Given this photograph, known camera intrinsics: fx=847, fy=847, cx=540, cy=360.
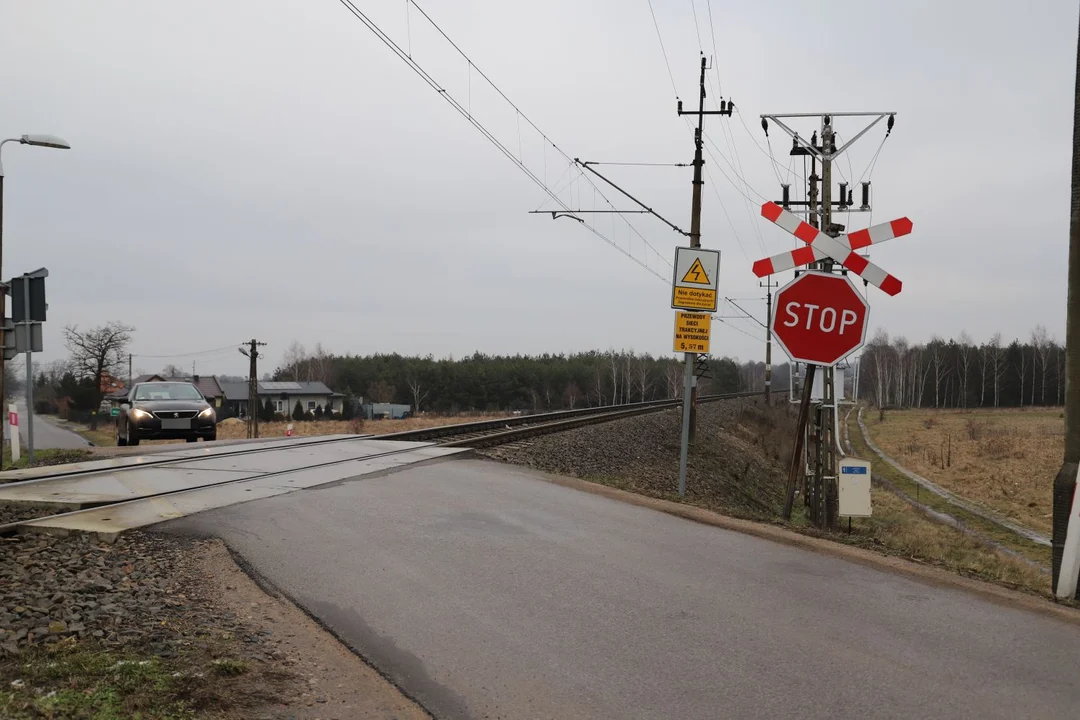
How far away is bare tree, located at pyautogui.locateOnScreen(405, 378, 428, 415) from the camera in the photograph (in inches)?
4328

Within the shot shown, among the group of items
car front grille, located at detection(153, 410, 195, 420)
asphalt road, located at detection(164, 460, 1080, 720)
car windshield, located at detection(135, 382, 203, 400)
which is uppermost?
car windshield, located at detection(135, 382, 203, 400)

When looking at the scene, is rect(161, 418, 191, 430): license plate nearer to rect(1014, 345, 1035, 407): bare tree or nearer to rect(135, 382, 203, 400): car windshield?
rect(135, 382, 203, 400): car windshield

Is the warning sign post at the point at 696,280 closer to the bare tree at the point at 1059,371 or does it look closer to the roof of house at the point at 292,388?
the roof of house at the point at 292,388

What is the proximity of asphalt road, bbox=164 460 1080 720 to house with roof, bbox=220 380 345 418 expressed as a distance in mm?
97497

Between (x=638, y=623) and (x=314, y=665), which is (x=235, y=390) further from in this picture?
(x=314, y=665)

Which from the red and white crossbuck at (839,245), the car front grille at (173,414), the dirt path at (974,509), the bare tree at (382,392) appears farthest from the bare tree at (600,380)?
the red and white crossbuck at (839,245)

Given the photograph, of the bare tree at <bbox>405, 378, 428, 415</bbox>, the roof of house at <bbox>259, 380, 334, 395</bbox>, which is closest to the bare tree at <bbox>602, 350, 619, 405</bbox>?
the bare tree at <bbox>405, 378, 428, 415</bbox>

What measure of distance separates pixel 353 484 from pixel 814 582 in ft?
19.9

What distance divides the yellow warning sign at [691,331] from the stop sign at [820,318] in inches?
99.4

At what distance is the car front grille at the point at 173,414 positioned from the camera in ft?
59.3

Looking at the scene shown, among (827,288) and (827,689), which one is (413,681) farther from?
(827,288)

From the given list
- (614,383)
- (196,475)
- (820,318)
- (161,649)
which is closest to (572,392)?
(614,383)

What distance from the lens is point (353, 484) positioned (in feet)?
35.2

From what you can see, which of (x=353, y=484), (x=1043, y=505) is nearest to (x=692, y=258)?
(x=353, y=484)
